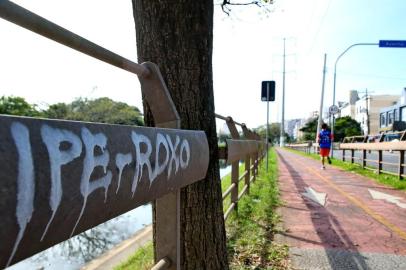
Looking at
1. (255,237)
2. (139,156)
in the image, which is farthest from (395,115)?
(139,156)

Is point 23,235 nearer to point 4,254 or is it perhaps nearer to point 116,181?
point 4,254

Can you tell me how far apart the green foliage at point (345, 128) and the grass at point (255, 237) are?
101m

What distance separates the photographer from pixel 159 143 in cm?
153

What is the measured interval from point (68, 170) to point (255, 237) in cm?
433

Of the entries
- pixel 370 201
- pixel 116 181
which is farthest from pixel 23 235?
pixel 370 201

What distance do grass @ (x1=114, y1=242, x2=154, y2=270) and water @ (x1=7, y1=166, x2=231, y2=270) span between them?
68 centimetres

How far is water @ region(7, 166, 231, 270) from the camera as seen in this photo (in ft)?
19.4

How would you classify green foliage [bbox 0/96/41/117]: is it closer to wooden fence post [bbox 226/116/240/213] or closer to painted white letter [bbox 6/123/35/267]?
wooden fence post [bbox 226/116/240/213]

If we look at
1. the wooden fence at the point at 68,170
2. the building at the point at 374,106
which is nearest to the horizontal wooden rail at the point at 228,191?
the wooden fence at the point at 68,170

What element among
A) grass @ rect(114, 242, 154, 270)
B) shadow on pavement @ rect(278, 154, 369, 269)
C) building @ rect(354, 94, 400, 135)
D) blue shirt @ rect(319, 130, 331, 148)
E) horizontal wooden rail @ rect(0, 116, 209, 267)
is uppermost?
building @ rect(354, 94, 400, 135)

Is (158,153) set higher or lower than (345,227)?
higher

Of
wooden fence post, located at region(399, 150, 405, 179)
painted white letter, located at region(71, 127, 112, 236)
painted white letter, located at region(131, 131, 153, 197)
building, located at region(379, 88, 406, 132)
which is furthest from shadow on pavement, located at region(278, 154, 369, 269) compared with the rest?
building, located at region(379, 88, 406, 132)

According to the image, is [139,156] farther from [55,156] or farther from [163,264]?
[163,264]

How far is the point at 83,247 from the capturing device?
680 cm
